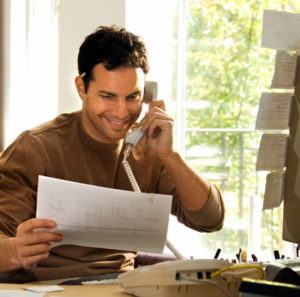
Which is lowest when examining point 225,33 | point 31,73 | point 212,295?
point 212,295

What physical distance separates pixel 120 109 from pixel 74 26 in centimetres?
96

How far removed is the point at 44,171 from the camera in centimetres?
173

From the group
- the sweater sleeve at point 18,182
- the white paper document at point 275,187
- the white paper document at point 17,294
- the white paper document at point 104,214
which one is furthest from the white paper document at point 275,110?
the white paper document at point 17,294

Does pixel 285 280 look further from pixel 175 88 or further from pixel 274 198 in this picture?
pixel 175 88

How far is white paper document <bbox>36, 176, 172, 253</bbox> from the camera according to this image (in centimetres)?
141

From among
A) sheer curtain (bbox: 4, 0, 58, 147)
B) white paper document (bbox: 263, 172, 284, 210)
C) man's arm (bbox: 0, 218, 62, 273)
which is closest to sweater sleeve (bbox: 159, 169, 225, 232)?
white paper document (bbox: 263, 172, 284, 210)

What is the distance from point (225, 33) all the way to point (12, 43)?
1.09 meters

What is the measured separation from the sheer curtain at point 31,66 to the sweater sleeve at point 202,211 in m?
1.14

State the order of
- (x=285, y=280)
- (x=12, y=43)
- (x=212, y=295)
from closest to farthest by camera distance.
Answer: (x=285, y=280) → (x=212, y=295) → (x=12, y=43)

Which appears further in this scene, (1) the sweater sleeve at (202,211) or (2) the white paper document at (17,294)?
(1) the sweater sleeve at (202,211)

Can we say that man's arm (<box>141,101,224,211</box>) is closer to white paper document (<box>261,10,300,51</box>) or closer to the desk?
white paper document (<box>261,10,300,51</box>)

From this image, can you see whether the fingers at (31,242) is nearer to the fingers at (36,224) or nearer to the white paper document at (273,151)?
the fingers at (36,224)

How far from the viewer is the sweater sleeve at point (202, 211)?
185 centimetres

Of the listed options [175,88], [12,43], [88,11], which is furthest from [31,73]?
[175,88]
